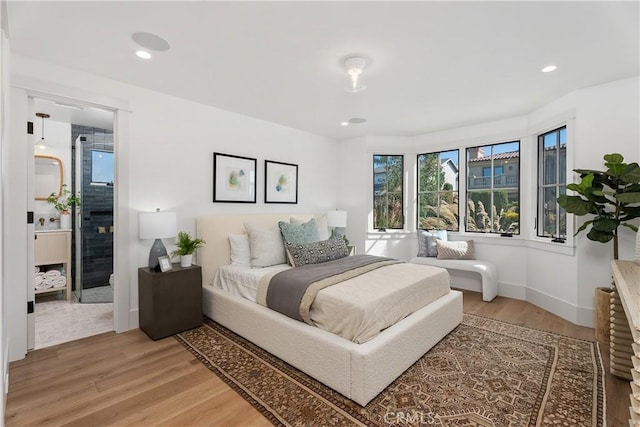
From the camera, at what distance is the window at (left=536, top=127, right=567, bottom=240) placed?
3672 millimetres

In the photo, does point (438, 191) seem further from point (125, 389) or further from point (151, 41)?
point (125, 389)

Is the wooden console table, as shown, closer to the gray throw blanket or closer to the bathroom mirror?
the gray throw blanket

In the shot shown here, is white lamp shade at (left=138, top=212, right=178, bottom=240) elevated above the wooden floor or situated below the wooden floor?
above

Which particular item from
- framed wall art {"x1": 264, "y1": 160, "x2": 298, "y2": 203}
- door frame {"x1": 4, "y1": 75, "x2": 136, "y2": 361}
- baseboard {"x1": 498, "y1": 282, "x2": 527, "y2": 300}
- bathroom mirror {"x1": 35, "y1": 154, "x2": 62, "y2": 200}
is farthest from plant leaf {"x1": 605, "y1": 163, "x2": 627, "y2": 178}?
bathroom mirror {"x1": 35, "y1": 154, "x2": 62, "y2": 200}

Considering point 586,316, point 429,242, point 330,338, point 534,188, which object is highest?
point 534,188

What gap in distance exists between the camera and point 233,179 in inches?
156

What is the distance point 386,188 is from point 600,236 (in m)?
2.92

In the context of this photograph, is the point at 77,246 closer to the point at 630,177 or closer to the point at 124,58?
the point at 124,58

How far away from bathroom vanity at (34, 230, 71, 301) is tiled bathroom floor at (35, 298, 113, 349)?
25 centimetres

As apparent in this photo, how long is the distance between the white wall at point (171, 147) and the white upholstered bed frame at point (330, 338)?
404mm

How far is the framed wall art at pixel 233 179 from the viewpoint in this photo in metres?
3.78

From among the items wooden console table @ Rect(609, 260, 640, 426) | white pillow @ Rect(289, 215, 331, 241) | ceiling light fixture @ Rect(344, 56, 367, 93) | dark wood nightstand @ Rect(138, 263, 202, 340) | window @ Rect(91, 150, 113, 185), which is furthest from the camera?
window @ Rect(91, 150, 113, 185)

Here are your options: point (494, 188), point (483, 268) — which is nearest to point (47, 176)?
point (483, 268)

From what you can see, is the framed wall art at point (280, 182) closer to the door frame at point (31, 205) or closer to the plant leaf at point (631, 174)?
the door frame at point (31, 205)
